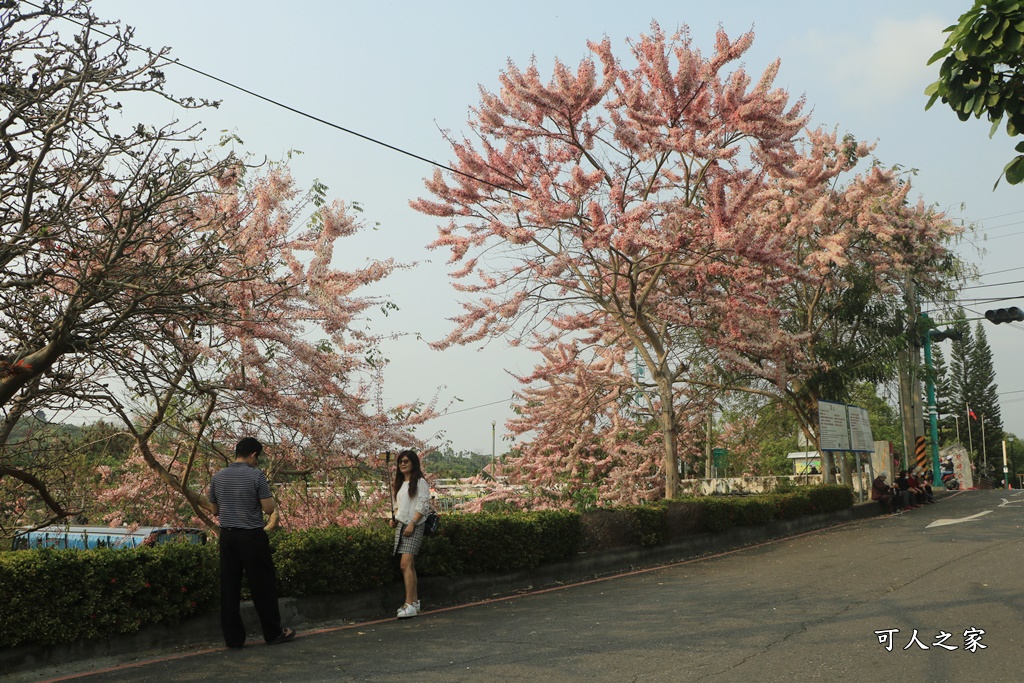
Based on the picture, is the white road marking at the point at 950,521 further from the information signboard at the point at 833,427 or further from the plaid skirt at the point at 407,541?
the plaid skirt at the point at 407,541

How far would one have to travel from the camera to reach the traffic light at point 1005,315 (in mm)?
29906

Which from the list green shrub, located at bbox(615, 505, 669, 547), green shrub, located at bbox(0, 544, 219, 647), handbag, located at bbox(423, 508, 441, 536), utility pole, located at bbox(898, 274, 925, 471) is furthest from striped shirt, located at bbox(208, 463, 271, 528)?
utility pole, located at bbox(898, 274, 925, 471)

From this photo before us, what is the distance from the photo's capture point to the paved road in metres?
6.91

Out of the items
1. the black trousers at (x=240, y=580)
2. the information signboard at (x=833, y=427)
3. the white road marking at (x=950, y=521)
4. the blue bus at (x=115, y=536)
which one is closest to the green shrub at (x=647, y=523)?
the blue bus at (x=115, y=536)

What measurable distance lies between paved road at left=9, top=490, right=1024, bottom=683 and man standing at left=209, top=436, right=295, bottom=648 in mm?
288

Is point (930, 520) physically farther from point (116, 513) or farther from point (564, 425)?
point (116, 513)

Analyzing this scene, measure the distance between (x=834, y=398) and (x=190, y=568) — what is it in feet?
77.2

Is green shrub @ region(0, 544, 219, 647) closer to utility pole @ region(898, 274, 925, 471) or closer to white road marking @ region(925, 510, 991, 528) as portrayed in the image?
white road marking @ region(925, 510, 991, 528)

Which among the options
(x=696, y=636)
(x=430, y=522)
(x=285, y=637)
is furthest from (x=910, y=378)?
(x=285, y=637)

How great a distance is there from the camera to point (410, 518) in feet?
33.3

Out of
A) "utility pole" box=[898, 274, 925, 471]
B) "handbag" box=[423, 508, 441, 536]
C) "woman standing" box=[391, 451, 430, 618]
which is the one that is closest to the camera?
"woman standing" box=[391, 451, 430, 618]

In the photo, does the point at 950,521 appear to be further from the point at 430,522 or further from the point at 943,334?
the point at 430,522

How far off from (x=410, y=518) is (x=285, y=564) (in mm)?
1476

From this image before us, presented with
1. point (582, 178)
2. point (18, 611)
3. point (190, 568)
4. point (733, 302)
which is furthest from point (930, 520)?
point (18, 611)
